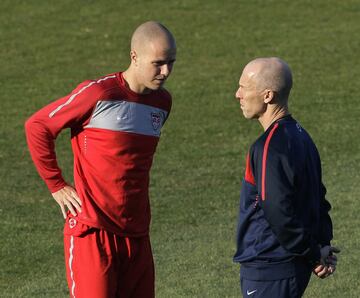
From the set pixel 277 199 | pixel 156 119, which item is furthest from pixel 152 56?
pixel 277 199

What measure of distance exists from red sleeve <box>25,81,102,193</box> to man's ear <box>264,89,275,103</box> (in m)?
1.24

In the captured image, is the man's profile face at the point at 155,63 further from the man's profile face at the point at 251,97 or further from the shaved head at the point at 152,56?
the man's profile face at the point at 251,97

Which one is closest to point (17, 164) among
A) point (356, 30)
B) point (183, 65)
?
point (183, 65)

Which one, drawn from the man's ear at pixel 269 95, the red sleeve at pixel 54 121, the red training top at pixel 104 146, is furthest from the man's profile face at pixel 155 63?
the man's ear at pixel 269 95

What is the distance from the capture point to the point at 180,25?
23.4 meters

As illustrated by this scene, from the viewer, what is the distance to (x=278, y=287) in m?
6.90

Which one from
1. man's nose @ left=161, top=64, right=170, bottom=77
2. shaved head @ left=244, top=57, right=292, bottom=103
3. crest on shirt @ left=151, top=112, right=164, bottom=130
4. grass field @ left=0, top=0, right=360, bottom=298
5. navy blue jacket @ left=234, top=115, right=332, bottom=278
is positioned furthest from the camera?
grass field @ left=0, top=0, right=360, bottom=298

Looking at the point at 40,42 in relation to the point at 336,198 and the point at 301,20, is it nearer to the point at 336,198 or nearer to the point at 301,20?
the point at 301,20

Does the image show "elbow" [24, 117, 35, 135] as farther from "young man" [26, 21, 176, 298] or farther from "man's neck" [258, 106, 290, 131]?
"man's neck" [258, 106, 290, 131]

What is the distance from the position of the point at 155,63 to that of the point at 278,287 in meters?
1.70

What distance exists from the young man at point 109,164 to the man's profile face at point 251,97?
76cm

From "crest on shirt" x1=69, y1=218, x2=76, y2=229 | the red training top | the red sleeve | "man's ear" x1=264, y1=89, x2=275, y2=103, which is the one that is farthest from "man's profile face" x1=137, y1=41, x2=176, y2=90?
"crest on shirt" x1=69, y1=218, x2=76, y2=229

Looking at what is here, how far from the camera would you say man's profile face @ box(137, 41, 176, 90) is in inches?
295

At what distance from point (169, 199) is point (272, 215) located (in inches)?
292
